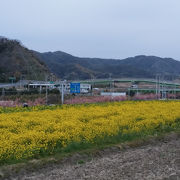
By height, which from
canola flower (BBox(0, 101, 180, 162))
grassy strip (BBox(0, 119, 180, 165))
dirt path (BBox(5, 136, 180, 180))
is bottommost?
dirt path (BBox(5, 136, 180, 180))

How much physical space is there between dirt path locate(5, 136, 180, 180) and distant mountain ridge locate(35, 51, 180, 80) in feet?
335

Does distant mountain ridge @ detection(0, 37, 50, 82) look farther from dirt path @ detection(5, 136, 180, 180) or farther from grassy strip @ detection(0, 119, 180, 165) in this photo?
dirt path @ detection(5, 136, 180, 180)

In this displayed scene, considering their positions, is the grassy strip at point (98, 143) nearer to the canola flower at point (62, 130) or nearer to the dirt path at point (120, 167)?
the canola flower at point (62, 130)

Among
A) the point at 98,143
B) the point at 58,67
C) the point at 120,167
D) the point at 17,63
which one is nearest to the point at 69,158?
the point at 120,167

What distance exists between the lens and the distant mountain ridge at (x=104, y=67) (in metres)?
121

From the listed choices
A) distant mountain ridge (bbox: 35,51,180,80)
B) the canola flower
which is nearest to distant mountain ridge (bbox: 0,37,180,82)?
distant mountain ridge (bbox: 35,51,180,80)

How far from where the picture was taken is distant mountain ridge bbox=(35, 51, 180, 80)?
121 m

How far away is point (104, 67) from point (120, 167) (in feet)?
463

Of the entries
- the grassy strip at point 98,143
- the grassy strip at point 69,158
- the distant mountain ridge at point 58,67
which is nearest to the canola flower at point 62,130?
the grassy strip at point 98,143

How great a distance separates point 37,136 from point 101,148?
1841 millimetres

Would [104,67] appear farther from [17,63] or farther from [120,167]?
[120,167]

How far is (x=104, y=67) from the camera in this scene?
148000mm

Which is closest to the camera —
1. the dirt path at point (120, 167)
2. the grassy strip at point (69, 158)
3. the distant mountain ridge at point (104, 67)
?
the dirt path at point (120, 167)

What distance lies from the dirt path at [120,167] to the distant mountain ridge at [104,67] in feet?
335
